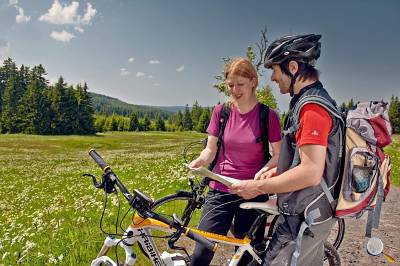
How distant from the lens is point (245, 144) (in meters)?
4.34

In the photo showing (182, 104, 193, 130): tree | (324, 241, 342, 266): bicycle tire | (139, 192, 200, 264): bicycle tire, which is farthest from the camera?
(182, 104, 193, 130): tree

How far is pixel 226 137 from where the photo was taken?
4.48 m

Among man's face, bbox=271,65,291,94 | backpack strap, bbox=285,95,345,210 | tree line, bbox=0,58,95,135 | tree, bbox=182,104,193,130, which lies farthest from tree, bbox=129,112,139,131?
backpack strap, bbox=285,95,345,210

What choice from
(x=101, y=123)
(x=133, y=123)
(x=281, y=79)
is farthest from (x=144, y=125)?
(x=281, y=79)

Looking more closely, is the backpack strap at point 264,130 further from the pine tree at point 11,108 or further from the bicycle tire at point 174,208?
the pine tree at point 11,108

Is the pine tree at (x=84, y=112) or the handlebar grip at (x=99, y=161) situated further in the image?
the pine tree at (x=84, y=112)

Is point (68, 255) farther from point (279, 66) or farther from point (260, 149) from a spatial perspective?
point (279, 66)

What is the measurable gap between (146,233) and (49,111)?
108120 mm

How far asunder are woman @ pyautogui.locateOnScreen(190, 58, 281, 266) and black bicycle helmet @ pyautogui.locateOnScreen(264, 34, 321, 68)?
3.08ft

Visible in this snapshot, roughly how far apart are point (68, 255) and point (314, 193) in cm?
477

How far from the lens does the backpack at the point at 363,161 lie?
2994 millimetres

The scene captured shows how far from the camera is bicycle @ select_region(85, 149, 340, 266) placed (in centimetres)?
331

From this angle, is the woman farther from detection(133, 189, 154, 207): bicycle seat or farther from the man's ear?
detection(133, 189, 154, 207): bicycle seat

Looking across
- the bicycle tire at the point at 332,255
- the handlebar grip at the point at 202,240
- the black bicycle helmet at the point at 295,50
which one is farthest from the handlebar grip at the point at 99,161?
the bicycle tire at the point at 332,255
